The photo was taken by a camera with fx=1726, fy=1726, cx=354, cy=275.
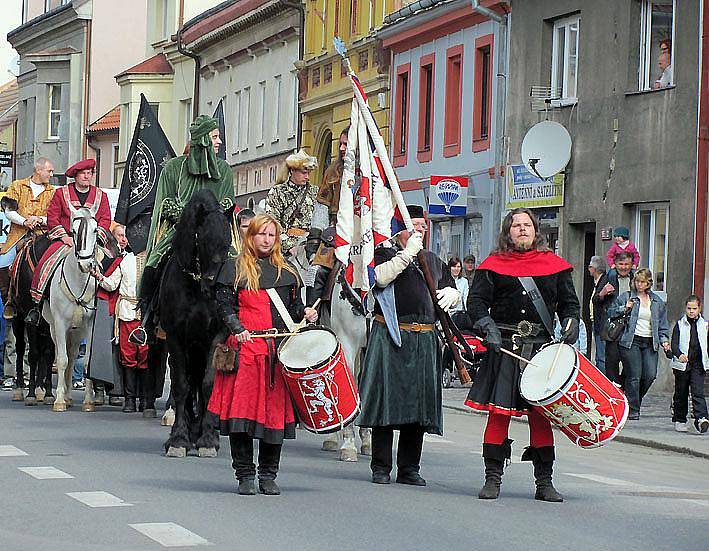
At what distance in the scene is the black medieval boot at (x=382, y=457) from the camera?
39.3 ft

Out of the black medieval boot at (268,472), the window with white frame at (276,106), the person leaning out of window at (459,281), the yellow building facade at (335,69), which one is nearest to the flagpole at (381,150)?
the black medieval boot at (268,472)

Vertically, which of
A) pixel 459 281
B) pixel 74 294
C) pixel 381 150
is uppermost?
pixel 381 150

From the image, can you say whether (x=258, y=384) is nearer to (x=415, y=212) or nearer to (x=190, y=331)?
(x=415, y=212)

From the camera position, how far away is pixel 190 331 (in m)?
13.5

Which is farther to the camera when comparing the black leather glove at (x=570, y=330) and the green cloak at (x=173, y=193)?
the green cloak at (x=173, y=193)

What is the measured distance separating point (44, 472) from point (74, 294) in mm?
5576

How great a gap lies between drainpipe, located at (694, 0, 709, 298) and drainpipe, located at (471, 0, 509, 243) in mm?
7130

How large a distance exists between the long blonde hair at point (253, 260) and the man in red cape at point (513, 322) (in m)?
1.29

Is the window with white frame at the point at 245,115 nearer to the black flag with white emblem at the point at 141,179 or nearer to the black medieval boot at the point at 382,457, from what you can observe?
the black flag with white emblem at the point at 141,179

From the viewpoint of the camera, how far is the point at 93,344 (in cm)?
1764

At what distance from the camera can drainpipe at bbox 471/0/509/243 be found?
32.2 m

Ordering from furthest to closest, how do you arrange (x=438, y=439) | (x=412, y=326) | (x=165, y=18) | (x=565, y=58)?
(x=165, y=18)
(x=565, y=58)
(x=438, y=439)
(x=412, y=326)

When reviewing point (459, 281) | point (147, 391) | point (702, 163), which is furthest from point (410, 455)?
point (702, 163)

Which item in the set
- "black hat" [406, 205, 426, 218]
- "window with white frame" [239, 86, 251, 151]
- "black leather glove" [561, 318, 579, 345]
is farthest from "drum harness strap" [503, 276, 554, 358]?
"window with white frame" [239, 86, 251, 151]
